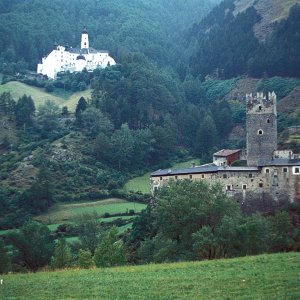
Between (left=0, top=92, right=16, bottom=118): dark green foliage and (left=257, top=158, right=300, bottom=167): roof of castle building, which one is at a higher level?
(left=0, top=92, right=16, bottom=118): dark green foliage

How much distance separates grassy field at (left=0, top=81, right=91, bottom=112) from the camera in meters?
120

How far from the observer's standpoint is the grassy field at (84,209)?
7700 centimetres

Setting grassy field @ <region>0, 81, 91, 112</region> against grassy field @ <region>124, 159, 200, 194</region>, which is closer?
grassy field @ <region>124, 159, 200, 194</region>

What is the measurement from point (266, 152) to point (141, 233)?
13451 millimetres

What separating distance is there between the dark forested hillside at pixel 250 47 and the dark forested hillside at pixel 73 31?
14.5 m

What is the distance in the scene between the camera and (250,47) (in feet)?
418

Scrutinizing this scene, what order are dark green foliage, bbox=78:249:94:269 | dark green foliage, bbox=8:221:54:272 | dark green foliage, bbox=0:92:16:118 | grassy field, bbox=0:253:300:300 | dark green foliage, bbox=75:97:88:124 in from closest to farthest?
grassy field, bbox=0:253:300:300 < dark green foliage, bbox=78:249:94:269 < dark green foliage, bbox=8:221:54:272 < dark green foliage, bbox=75:97:88:124 < dark green foliage, bbox=0:92:16:118

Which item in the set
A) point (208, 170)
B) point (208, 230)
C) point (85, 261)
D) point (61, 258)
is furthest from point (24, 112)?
point (208, 230)

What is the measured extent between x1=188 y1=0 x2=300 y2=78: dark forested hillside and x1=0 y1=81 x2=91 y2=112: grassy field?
1122 inches

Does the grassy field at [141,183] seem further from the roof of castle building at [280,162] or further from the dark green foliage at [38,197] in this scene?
the roof of castle building at [280,162]

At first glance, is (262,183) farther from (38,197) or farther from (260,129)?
(38,197)

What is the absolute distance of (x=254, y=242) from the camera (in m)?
35.2

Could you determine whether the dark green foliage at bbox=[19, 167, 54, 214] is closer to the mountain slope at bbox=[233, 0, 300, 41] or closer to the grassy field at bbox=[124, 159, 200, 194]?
the grassy field at bbox=[124, 159, 200, 194]

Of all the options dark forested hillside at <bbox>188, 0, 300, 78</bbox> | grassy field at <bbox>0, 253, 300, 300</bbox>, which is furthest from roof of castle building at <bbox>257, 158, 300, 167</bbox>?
dark forested hillside at <bbox>188, 0, 300, 78</bbox>
